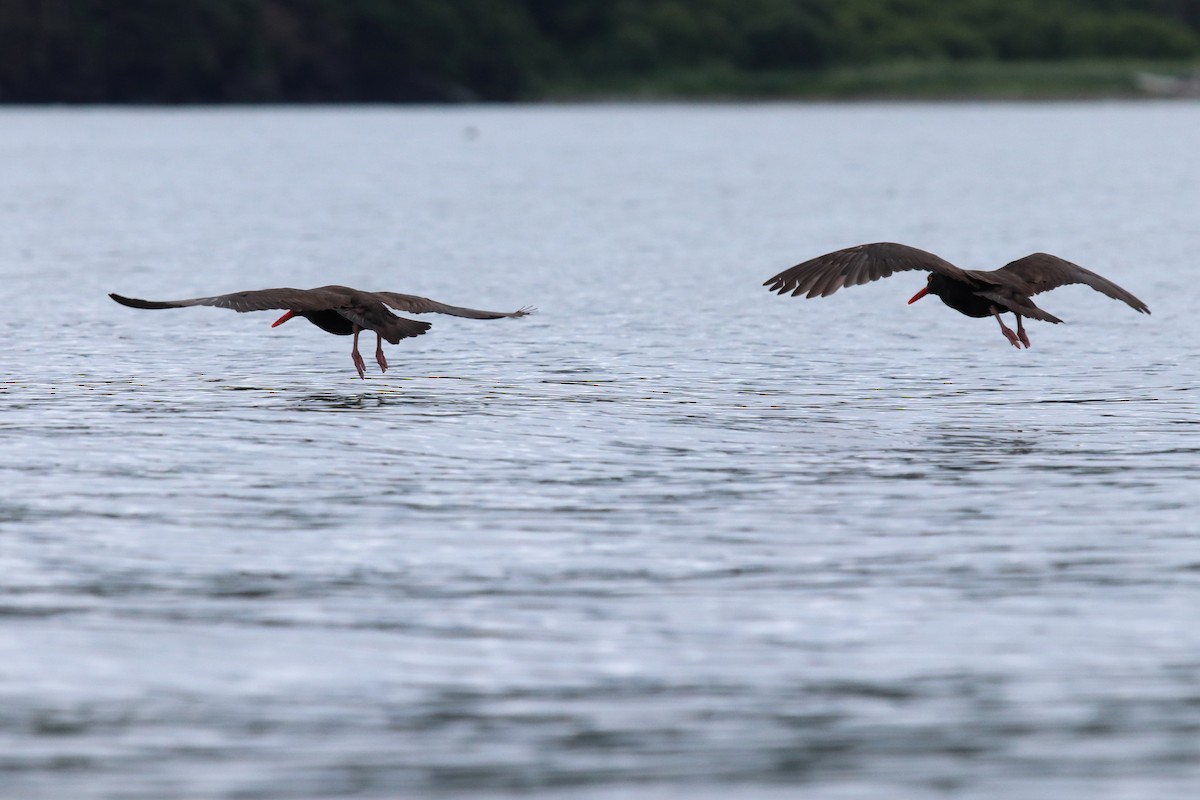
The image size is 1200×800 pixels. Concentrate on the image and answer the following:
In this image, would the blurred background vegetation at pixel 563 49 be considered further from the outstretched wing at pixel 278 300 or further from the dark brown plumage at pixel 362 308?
the outstretched wing at pixel 278 300

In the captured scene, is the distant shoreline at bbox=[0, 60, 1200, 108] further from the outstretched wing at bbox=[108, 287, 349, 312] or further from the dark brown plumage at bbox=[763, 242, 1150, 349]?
the dark brown plumage at bbox=[763, 242, 1150, 349]

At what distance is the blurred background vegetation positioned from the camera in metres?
A: 127

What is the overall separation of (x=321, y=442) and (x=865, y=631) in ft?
18.3

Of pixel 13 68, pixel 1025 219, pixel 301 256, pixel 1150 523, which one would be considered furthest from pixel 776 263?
pixel 13 68

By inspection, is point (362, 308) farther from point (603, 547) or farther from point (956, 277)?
point (603, 547)

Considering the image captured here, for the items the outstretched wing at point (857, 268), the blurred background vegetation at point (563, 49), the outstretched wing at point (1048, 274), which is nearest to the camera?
the outstretched wing at point (857, 268)

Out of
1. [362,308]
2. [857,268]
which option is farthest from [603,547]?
[362,308]

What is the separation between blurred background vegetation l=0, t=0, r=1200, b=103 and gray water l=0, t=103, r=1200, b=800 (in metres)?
103

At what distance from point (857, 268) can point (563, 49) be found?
139 metres

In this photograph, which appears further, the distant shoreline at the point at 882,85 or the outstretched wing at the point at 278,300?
the distant shoreline at the point at 882,85

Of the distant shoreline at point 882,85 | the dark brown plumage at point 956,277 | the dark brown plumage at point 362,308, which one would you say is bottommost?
the dark brown plumage at point 362,308

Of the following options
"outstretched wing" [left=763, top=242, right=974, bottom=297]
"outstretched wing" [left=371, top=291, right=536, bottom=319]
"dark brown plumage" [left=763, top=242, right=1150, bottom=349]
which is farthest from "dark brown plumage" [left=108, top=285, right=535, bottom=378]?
"dark brown plumage" [left=763, top=242, right=1150, bottom=349]

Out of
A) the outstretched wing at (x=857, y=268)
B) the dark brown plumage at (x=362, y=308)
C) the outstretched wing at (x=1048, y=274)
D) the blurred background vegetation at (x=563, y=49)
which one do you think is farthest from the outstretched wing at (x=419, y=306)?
the blurred background vegetation at (x=563, y=49)

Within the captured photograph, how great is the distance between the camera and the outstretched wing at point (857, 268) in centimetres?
1572
